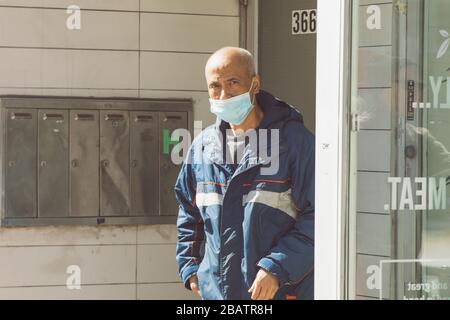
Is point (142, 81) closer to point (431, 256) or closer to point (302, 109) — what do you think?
point (302, 109)

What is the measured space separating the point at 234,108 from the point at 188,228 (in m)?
0.68

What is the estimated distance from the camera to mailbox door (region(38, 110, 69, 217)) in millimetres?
5547

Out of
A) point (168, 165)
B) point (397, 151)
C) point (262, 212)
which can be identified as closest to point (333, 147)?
point (397, 151)

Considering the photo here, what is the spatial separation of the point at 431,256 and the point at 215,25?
108 inches

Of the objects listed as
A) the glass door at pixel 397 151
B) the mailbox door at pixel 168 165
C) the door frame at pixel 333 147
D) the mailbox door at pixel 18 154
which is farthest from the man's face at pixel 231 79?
the mailbox door at pixel 18 154

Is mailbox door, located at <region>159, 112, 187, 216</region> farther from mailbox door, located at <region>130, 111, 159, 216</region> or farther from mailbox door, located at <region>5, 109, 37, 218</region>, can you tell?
mailbox door, located at <region>5, 109, 37, 218</region>

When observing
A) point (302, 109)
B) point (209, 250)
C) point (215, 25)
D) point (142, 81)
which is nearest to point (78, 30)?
point (142, 81)

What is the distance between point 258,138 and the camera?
4.31 m

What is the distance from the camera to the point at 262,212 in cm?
418

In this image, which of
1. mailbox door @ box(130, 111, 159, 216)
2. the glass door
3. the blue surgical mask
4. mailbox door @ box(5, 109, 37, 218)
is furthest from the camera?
mailbox door @ box(130, 111, 159, 216)

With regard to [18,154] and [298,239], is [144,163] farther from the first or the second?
[298,239]

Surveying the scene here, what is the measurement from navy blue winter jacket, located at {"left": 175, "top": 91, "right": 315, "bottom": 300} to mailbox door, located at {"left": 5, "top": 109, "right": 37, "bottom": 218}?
1.64 meters

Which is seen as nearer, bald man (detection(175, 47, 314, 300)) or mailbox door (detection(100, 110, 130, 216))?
bald man (detection(175, 47, 314, 300))

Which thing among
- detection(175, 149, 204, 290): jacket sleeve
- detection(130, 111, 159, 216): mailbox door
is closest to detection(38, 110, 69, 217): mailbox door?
detection(130, 111, 159, 216): mailbox door
